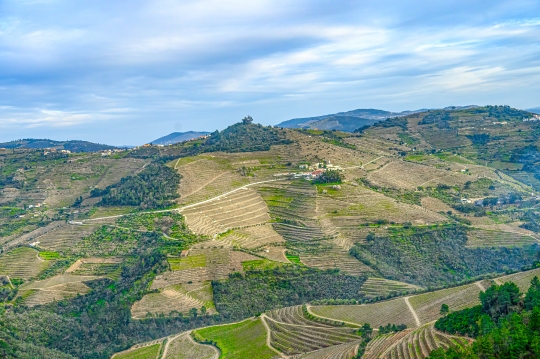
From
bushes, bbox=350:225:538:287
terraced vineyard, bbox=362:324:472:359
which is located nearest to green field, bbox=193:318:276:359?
terraced vineyard, bbox=362:324:472:359

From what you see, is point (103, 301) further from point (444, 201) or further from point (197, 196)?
point (444, 201)

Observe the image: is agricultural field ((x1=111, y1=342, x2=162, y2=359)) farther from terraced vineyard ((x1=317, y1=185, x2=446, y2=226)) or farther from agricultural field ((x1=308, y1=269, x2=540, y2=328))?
terraced vineyard ((x1=317, y1=185, x2=446, y2=226))

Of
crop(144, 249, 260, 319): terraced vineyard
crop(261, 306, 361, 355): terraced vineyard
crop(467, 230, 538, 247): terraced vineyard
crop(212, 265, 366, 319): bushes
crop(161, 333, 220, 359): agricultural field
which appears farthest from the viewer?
crop(467, 230, 538, 247): terraced vineyard

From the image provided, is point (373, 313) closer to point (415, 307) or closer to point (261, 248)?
point (415, 307)

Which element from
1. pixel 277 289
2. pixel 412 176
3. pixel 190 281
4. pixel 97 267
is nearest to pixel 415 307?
pixel 277 289

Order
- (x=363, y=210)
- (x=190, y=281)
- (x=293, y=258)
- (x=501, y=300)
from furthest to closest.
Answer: (x=363, y=210) → (x=293, y=258) → (x=190, y=281) → (x=501, y=300)
